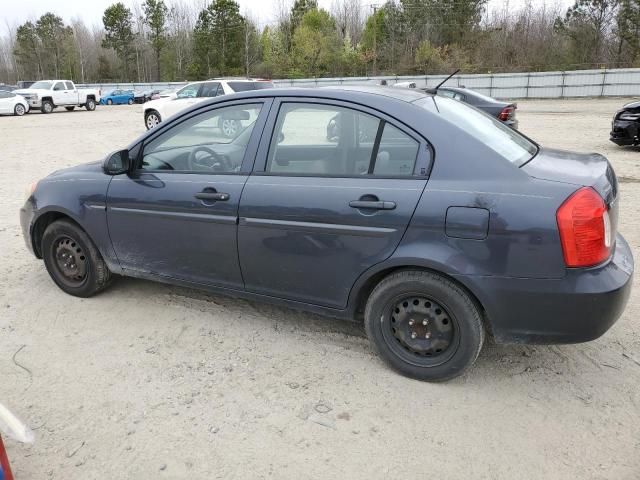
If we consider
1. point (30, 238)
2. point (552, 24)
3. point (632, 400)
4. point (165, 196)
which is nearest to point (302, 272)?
point (165, 196)

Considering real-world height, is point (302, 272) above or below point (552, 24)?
below

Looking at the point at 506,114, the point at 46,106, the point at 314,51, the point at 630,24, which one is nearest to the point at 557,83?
the point at 630,24

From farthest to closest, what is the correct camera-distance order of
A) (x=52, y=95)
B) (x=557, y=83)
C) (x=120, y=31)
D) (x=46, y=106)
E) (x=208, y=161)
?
(x=120, y=31) < (x=557, y=83) < (x=46, y=106) < (x=52, y=95) < (x=208, y=161)

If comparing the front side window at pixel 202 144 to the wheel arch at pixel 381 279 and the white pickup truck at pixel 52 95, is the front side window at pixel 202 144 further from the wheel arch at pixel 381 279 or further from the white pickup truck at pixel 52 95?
the white pickup truck at pixel 52 95

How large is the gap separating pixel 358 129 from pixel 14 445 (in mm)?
2476

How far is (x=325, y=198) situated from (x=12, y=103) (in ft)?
98.0

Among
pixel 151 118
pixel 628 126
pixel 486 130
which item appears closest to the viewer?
pixel 486 130

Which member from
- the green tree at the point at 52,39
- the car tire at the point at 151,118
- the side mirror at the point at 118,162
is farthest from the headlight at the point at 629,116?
the green tree at the point at 52,39

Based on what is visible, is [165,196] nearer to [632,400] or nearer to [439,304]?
[439,304]

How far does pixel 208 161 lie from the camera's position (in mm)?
3707

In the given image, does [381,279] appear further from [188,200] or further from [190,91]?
[190,91]

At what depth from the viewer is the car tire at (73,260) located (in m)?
4.16

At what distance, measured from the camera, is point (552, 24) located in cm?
5428

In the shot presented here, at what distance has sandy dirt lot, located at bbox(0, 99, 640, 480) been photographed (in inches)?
99.0
